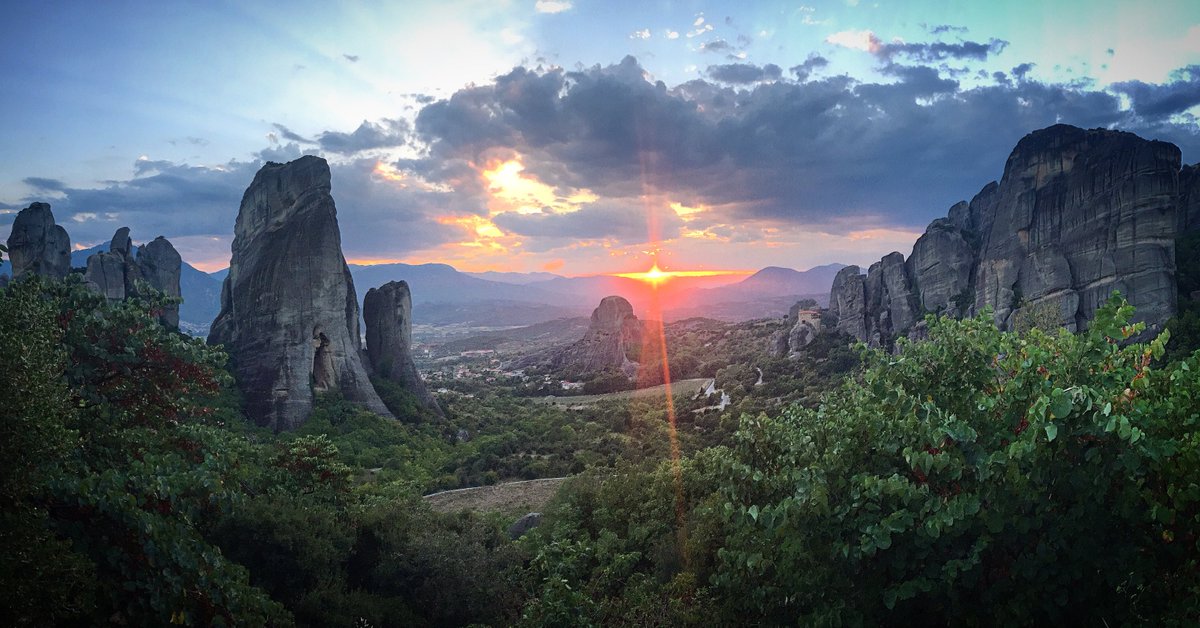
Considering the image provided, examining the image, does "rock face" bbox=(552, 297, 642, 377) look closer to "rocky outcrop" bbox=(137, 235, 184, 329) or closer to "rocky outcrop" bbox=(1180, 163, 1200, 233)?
"rocky outcrop" bbox=(137, 235, 184, 329)

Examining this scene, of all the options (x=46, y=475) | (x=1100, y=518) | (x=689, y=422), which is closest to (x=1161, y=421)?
(x=1100, y=518)

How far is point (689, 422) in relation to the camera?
45969mm

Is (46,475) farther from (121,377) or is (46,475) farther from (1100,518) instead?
(1100,518)

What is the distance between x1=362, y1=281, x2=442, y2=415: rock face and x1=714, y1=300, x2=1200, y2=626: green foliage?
43204mm

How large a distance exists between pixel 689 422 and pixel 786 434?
127 ft

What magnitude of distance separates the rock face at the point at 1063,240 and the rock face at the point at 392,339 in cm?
3926

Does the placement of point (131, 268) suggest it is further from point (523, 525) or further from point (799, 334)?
point (799, 334)

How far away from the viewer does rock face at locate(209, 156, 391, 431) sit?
36.5m

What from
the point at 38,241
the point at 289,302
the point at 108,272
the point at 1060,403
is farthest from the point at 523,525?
the point at 108,272

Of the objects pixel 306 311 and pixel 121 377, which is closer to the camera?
pixel 121 377

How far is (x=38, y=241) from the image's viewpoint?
3762cm

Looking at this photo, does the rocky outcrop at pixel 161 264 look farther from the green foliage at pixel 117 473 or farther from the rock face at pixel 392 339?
the green foliage at pixel 117 473

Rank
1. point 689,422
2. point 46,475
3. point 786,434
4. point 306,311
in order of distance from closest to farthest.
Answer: point 46,475, point 786,434, point 306,311, point 689,422

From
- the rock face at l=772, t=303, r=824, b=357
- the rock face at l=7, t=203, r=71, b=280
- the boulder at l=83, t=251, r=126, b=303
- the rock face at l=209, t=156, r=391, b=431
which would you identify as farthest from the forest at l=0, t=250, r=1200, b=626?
the rock face at l=772, t=303, r=824, b=357
